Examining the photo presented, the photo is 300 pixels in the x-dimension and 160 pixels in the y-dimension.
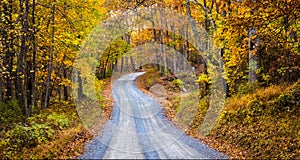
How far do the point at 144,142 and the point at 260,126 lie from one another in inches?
169

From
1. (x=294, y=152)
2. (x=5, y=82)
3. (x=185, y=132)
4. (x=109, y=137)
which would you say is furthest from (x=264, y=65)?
(x=5, y=82)

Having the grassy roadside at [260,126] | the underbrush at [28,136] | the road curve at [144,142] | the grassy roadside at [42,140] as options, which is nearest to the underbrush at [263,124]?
the grassy roadside at [260,126]

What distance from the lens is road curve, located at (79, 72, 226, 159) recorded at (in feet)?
27.5

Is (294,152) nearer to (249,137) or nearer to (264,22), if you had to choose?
(249,137)

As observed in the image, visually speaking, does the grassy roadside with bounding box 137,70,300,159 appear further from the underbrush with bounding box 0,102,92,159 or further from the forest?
the underbrush with bounding box 0,102,92,159

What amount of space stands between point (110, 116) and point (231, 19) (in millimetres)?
9251

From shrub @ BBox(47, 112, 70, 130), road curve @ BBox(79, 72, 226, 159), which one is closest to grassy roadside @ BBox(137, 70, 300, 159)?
road curve @ BBox(79, 72, 226, 159)

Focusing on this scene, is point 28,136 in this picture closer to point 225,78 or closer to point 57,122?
point 57,122

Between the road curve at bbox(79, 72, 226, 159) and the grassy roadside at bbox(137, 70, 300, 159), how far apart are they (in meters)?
0.83

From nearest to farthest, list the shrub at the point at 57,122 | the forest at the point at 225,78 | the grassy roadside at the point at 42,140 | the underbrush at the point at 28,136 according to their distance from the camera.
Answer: the forest at the point at 225,78, the grassy roadside at the point at 42,140, the underbrush at the point at 28,136, the shrub at the point at 57,122

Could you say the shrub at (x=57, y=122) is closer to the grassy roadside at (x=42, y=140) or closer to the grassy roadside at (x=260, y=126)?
the grassy roadside at (x=42, y=140)

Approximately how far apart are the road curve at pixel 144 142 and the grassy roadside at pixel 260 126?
83 centimetres

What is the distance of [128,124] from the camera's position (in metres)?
12.8

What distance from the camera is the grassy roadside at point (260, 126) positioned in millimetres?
8172
